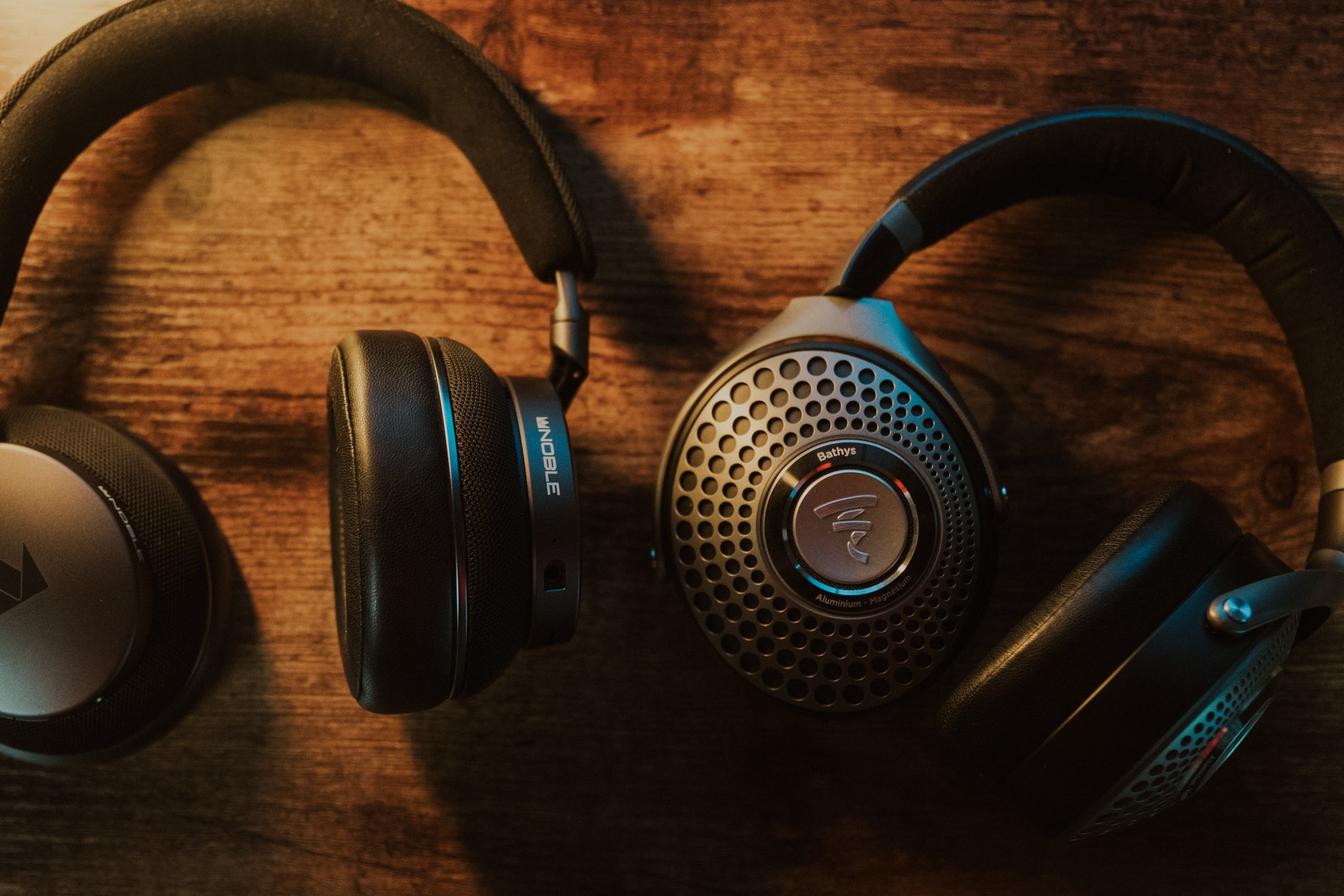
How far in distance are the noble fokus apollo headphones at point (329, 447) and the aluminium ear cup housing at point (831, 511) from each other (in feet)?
0.43

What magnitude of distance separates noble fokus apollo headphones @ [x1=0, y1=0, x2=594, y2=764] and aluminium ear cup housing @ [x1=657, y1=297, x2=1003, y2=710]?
13 cm

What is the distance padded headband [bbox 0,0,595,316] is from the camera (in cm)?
74

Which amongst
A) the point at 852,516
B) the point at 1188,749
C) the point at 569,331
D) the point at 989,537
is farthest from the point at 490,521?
the point at 1188,749

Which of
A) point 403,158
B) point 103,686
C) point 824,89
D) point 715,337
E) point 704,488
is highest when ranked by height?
point 824,89

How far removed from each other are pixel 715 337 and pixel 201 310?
1.85 feet

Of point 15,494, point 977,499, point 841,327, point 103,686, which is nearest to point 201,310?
point 15,494

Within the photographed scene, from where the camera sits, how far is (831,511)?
0.69 m

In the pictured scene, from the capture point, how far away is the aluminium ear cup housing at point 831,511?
70cm

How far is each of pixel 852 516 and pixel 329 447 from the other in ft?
1.72

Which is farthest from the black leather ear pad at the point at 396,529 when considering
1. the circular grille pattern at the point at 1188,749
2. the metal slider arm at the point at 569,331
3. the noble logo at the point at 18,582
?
the circular grille pattern at the point at 1188,749

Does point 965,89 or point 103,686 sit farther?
point 965,89

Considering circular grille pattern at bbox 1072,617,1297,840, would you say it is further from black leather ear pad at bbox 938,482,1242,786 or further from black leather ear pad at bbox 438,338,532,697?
black leather ear pad at bbox 438,338,532,697

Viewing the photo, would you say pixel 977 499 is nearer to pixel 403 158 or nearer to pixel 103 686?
pixel 403 158

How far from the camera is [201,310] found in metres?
0.90
